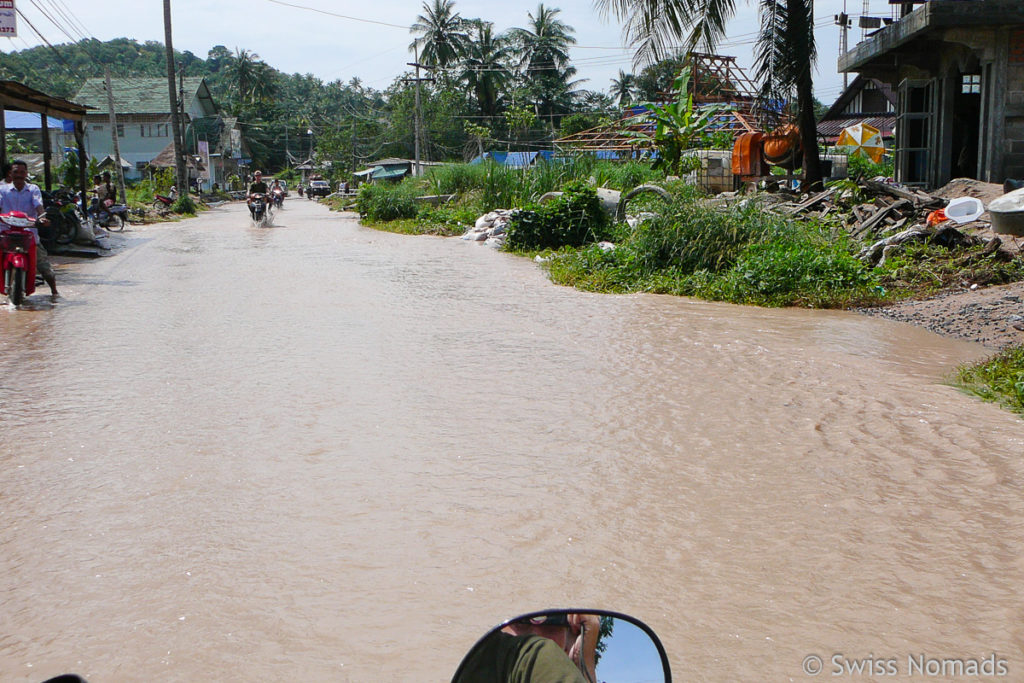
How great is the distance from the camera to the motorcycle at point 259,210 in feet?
88.2

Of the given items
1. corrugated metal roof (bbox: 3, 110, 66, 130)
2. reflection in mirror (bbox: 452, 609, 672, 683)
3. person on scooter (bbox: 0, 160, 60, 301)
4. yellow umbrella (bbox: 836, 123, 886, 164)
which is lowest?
reflection in mirror (bbox: 452, 609, 672, 683)

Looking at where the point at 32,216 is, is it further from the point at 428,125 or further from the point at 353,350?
the point at 428,125

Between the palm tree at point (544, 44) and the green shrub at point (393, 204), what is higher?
the palm tree at point (544, 44)

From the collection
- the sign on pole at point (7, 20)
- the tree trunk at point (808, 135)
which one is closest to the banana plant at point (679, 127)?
the tree trunk at point (808, 135)

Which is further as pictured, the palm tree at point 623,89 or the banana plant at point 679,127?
the palm tree at point 623,89

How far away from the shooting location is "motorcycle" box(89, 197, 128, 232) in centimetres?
2303

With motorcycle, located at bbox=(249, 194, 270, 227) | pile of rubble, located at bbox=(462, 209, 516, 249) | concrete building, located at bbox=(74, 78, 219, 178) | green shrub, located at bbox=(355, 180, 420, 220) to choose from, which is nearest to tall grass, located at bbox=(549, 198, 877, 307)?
pile of rubble, located at bbox=(462, 209, 516, 249)

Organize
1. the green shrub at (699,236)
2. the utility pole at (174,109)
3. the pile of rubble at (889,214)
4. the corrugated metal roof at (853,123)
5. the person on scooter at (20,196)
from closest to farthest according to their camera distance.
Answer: the person on scooter at (20,196) → the pile of rubble at (889,214) → the green shrub at (699,236) → the utility pole at (174,109) → the corrugated metal roof at (853,123)

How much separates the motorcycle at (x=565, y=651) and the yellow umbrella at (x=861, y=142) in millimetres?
21364

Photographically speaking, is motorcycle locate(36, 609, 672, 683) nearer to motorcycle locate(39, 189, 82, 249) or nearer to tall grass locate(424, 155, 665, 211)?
motorcycle locate(39, 189, 82, 249)

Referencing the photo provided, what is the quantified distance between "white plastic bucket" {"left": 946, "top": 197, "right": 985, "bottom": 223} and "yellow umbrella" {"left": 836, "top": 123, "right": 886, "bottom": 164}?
9.08 metres

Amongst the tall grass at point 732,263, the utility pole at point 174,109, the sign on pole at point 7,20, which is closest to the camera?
the tall grass at point 732,263

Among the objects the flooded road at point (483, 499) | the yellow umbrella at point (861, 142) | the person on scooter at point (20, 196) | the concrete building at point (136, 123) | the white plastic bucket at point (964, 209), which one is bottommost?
the flooded road at point (483, 499)

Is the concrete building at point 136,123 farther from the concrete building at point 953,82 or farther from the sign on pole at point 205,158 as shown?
the concrete building at point 953,82
